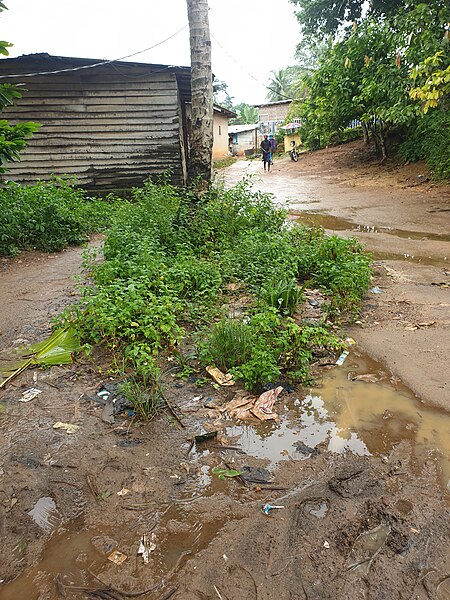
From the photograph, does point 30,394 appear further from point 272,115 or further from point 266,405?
point 272,115

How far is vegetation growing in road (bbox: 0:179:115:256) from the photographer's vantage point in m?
6.72

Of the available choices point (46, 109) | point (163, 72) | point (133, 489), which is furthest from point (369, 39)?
point (133, 489)

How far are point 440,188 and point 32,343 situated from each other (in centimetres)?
1265

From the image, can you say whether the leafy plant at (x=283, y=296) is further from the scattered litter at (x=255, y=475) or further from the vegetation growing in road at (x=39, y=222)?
the vegetation growing in road at (x=39, y=222)

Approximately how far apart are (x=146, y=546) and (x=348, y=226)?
8336 mm

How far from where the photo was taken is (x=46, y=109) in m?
10.5

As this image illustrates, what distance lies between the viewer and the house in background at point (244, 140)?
119ft

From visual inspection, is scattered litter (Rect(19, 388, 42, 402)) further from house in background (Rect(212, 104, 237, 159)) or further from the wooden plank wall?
house in background (Rect(212, 104, 237, 159))

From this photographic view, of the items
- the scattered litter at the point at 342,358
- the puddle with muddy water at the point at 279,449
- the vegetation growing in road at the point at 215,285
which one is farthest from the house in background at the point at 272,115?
the puddle with muddy water at the point at 279,449

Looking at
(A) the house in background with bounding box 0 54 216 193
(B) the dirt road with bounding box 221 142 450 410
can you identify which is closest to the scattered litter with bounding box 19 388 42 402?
(B) the dirt road with bounding box 221 142 450 410

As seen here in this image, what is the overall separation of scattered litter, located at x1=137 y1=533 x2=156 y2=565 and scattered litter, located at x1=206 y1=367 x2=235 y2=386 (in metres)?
1.38

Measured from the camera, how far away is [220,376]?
3332 mm

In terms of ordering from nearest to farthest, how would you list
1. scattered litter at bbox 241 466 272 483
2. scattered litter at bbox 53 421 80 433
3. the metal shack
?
scattered litter at bbox 241 466 272 483 < scattered litter at bbox 53 421 80 433 < the metal shack

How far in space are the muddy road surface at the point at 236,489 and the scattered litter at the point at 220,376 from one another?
0.08 meters
